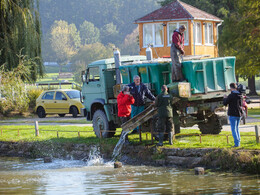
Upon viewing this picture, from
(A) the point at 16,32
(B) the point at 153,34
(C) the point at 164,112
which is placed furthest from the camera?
(B) the point at 153,34

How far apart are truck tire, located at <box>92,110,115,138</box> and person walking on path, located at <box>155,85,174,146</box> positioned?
130 inches

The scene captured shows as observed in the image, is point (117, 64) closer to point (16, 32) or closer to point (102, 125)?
point (102, 125)

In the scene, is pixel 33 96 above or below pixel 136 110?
above

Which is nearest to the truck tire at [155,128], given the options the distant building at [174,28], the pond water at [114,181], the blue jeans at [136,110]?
the blue jeans at [136,110]

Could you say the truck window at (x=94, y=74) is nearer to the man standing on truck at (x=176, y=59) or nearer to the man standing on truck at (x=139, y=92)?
the man standing on truck at (x=139, y=92)

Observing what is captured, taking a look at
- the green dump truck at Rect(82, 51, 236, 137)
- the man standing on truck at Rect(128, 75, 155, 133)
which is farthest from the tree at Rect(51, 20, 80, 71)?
the man standing on truck at Rect(128, 75, 155, 133)

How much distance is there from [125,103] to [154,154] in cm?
195

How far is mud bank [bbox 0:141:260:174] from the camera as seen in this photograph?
12898 millimetres

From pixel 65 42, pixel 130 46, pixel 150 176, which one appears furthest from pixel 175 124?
pixel 65 42

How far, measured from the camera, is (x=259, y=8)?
32.2 metres

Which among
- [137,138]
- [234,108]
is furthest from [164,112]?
[137,138]

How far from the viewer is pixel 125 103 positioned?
1619 cm

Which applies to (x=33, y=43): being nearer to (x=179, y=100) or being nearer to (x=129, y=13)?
(x=179, y=100)

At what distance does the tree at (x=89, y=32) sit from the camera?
158m
